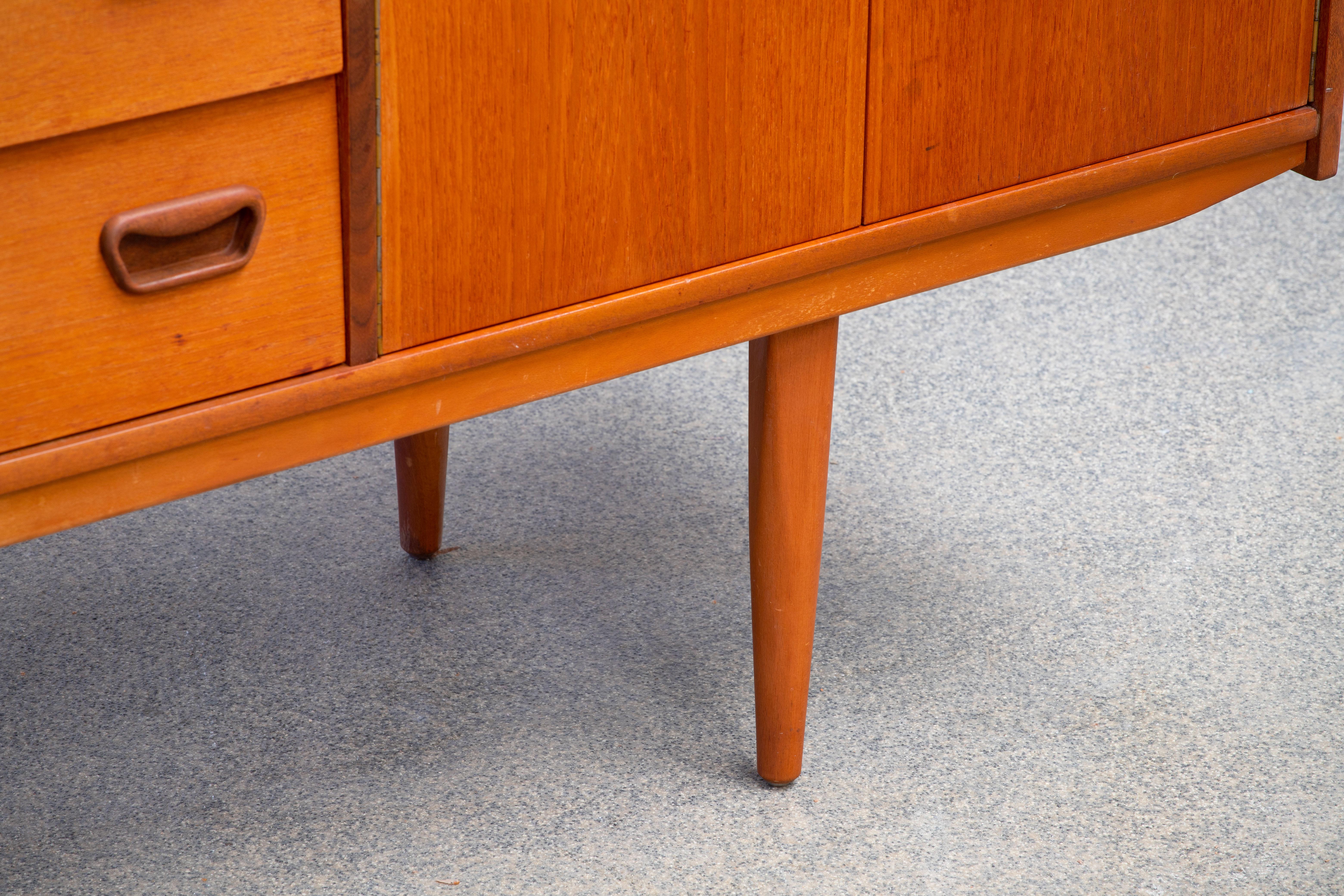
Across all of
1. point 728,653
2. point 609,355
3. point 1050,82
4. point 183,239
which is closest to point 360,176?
point 183,239

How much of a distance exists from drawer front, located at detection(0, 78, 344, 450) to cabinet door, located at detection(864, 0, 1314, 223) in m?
0.38

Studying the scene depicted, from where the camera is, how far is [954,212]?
106cm

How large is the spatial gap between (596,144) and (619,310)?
10 centimetres

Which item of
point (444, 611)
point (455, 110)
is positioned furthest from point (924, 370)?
point (455, 110)

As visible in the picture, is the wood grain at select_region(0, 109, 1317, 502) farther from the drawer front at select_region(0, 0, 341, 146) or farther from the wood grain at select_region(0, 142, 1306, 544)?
the drawer front at select_region(0, 0, 341, 146)

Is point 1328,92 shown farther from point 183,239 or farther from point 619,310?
point 183,239

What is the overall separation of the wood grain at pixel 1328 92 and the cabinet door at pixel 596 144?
40 cm

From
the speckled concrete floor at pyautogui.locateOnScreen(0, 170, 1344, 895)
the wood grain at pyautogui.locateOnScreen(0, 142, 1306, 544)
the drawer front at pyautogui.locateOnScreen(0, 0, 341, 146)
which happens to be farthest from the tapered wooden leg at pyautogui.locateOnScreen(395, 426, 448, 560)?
the drawer front at pyautogui.locateOnScreen(0, 0, 341, 146)

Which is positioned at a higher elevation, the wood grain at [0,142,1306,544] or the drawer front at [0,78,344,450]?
the drawer front at [0,78,344,450]

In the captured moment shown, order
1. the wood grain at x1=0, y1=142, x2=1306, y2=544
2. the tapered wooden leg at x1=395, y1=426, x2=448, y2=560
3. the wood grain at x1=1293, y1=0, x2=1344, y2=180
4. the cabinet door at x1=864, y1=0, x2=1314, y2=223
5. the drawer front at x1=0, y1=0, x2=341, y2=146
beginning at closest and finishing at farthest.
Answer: the drawer front at x1=0, y1=0, x2=341, y2=146 → the wood grain at x1=0, y1=142, x2=1306, y2=544 → the cabinet door at x1=864, y1=0, x2=1314, y2=223 → the wood grain at x1=1293, y1=0, x2=1344, y2=180 → the tapered wooden leg at x1=395, y1=426, x2=448, y2=560

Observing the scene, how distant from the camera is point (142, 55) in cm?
75

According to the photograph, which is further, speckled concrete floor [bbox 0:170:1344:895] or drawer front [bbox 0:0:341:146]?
speckled concrete floor [bbox 0:170:1344:895]

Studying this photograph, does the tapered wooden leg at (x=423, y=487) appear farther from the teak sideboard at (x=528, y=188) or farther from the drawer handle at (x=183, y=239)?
the drawer handle at (x=183, y=239)

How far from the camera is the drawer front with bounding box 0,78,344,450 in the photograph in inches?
29.9
